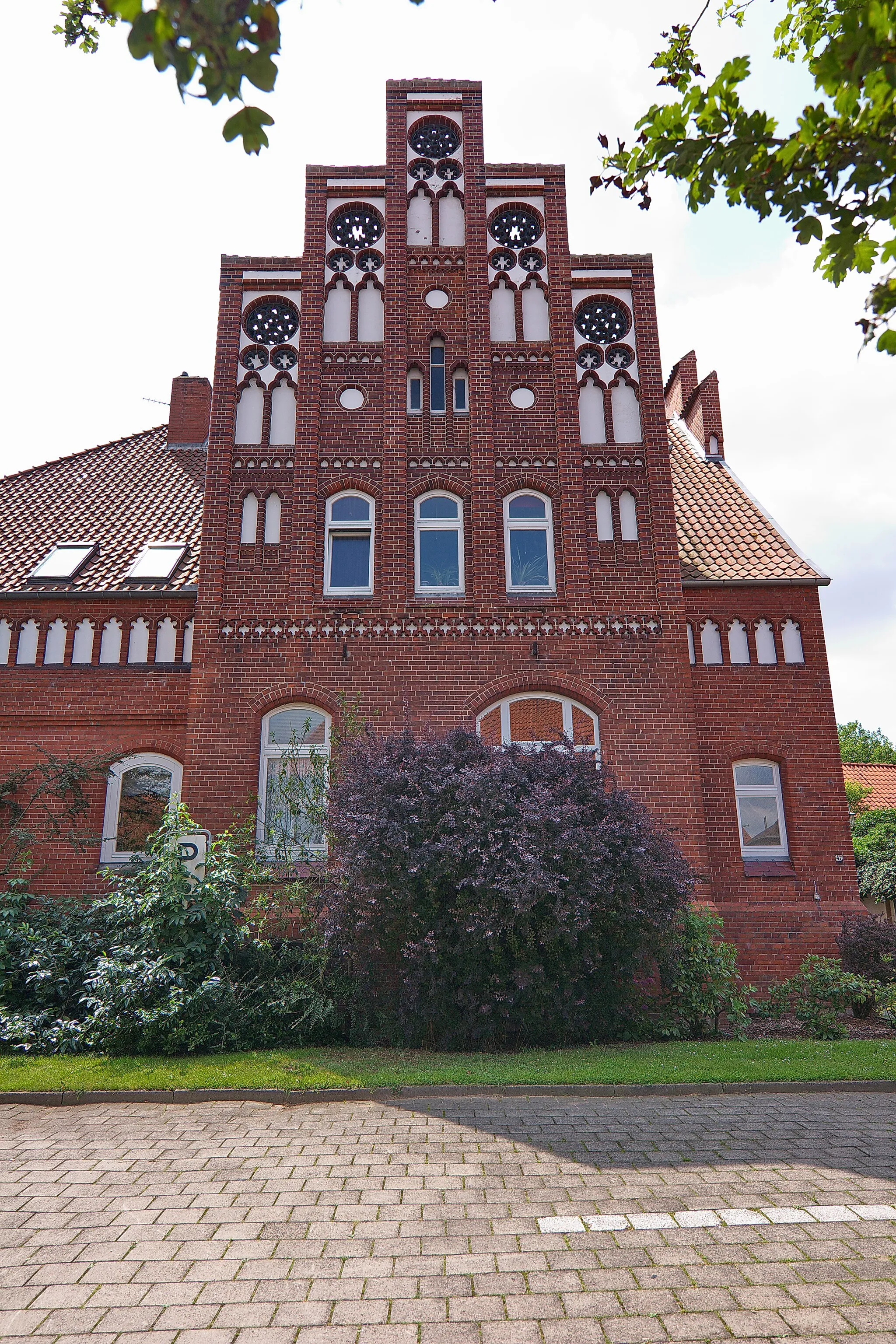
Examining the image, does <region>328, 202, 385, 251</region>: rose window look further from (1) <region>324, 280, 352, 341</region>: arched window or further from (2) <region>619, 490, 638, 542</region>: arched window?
(2) <region>619, 490, 638, 542</region>: arched window

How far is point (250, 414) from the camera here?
48.2 feet

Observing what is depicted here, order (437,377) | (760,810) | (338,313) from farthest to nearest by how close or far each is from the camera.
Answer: (338,313) → (437,377) → (760,810)

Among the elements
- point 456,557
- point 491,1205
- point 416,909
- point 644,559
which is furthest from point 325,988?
point 644,559

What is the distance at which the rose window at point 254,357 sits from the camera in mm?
14844

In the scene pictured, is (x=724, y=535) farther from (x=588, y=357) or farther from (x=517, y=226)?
(x=517, y=226)

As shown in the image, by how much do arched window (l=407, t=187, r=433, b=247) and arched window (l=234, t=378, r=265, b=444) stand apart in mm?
3730

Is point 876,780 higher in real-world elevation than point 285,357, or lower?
lower

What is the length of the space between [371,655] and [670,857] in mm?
5512

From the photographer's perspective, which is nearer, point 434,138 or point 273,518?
point 273,518

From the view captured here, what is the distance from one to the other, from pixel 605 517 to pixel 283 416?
5524 millimetres

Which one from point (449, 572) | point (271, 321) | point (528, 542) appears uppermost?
point (271, 321)

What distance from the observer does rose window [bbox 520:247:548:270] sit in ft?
50.2

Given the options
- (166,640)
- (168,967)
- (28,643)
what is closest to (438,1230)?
(168,967)

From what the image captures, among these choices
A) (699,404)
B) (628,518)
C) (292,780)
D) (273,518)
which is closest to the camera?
(292,780)
